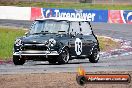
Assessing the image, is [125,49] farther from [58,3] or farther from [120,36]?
[58,3]

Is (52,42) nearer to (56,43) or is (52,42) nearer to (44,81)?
(56,43)

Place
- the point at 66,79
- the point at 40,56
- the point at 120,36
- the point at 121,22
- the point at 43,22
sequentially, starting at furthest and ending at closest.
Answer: the point at 121,22 < the point at 120,36 < the point at 43,22 < the point at 40,56 < the point at 66,79

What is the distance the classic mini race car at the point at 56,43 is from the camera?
18.7 metres

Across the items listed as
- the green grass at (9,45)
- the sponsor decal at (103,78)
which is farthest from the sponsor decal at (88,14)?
the sponsor decal at (103,78)

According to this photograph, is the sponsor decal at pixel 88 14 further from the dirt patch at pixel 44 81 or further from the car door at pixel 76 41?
the dirt patch at pixel 44 81

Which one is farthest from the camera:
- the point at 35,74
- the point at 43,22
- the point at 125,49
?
the point at 125,49

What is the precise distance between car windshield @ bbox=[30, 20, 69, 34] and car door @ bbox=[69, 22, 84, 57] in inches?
10.9

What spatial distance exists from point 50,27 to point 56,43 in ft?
3.66

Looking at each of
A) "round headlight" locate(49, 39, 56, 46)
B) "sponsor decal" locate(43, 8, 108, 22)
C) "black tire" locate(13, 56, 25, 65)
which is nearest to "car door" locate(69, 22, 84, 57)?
"round headlight" locate(49, 39, 56, 46)

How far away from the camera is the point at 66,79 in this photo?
1395cm

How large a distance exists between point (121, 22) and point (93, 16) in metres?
2.63

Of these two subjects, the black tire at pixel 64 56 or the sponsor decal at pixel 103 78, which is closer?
the sponsor decal at pixel 103 78

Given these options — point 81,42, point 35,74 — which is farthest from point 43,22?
point 35,74

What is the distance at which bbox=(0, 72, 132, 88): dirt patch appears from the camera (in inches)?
498
